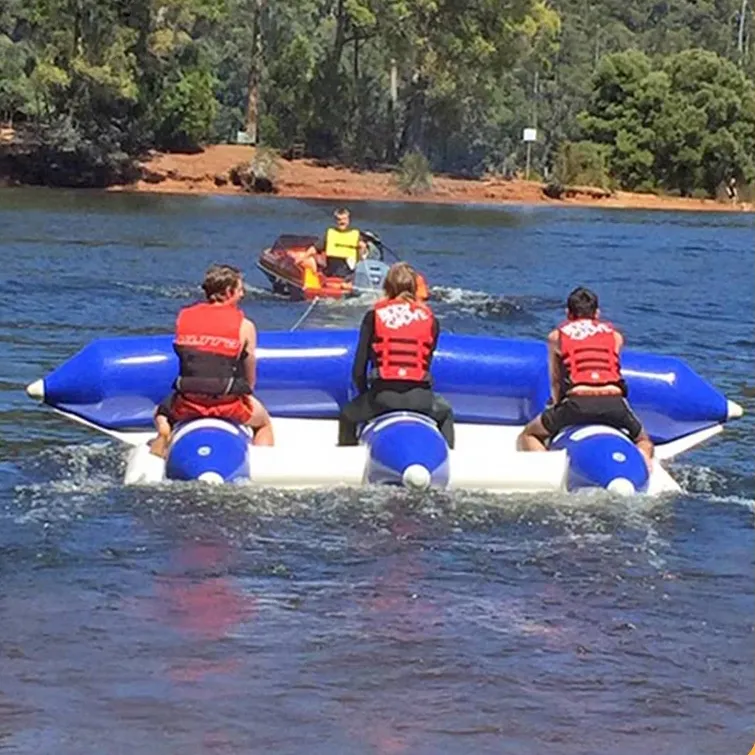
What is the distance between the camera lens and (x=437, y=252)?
25.2 meters

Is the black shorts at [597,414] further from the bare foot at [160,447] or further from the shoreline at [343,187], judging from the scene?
the shoreline at [343,187]

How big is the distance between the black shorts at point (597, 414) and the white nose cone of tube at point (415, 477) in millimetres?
842

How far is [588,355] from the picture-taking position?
7930mm

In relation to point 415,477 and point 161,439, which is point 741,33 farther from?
point 415,477

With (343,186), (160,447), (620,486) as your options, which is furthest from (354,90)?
(620,486)

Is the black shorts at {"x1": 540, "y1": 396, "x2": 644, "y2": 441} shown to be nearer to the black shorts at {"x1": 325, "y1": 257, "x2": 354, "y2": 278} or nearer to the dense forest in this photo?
the black shorts at {"x1": 325, "y1": 257, "x2": 354, "y2": 278}

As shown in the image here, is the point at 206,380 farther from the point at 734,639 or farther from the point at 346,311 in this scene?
the point at 346,311

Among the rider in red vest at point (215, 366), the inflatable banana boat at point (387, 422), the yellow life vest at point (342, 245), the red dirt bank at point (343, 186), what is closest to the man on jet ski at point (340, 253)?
the yellow life vest at point (342, 245)

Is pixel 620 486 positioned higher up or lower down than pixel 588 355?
lower down

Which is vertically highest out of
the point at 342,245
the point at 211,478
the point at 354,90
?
the point at 354,90

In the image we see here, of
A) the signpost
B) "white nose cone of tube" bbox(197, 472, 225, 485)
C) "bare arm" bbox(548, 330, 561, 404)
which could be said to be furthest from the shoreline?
"white nose cone of tube" bbox(197, 472, 225, 485)

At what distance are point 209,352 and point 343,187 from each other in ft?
122

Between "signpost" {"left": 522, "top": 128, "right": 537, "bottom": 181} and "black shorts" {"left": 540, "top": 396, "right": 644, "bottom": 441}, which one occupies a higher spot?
"signpost" {"left": 522, "top": 128, "right": 537, "bottom": 181}

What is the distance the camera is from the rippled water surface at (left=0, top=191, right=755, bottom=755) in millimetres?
4820
